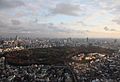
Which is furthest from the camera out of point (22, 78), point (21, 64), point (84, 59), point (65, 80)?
point (84, 59)

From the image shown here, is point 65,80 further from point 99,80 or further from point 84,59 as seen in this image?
point 84,59

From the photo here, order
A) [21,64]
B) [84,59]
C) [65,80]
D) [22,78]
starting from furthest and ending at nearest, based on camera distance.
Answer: [84,59], [21,64], [22,78], [65,80]

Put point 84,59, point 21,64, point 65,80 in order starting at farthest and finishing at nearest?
point 84,59 → point 21,64 → point 65,80

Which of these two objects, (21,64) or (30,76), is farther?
(21,64)

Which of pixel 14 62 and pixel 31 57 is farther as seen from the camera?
pixel 31 57

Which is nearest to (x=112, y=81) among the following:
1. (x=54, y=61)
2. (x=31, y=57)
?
(x=54, y=61)

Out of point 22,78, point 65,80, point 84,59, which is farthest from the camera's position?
point 84,59

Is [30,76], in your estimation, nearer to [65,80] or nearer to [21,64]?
[65,80]

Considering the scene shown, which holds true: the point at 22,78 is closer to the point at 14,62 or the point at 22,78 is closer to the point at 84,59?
the point at 14,62

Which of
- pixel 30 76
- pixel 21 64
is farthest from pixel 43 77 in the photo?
pixel 21 64
